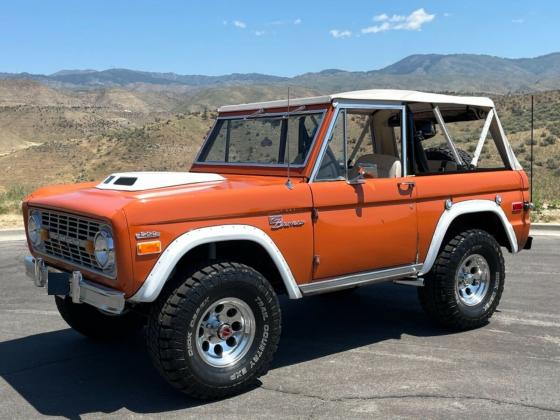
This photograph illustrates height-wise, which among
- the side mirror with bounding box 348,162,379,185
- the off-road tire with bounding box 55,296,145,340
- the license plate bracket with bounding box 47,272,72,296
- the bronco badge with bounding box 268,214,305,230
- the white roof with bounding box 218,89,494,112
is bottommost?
the off-road tire with bounding box 55,296,145,340

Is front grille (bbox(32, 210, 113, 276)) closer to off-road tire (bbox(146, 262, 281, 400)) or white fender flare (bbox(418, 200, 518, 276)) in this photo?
off-road tire (bbox(146, 262, 281, 400))

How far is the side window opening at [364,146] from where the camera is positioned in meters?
4.60

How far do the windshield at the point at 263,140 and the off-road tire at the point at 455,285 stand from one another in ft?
5.38

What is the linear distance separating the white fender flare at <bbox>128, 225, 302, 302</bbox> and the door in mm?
319

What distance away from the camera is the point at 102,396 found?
13.5ft

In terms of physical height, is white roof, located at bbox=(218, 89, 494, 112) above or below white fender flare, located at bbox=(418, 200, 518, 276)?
above

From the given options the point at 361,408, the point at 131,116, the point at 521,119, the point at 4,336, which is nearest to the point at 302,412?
the point at 361,408

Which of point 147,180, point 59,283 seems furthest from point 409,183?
point 59,283

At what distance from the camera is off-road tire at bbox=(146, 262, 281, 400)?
12.3 ft

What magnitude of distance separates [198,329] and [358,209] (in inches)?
60.1

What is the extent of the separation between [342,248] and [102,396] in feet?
6.59

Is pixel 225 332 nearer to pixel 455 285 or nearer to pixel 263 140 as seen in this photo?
pixel 263 140

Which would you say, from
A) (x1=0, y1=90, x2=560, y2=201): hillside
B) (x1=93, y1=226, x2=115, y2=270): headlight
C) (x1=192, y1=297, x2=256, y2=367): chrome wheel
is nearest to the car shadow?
(x1=192, y1=297, x2=256, y2=367): chrome wheel

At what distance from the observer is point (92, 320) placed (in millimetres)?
5191
